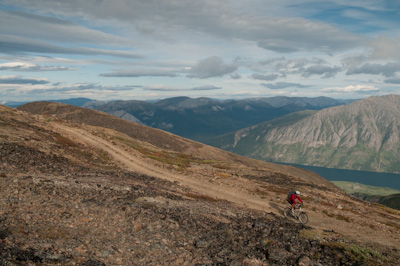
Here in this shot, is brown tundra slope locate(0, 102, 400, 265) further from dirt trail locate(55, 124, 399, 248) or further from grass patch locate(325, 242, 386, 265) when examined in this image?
dirt trail locate(55, 124, 399, 248)

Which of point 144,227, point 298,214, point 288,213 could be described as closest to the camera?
point 144,227

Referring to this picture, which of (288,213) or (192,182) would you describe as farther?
(192,182)

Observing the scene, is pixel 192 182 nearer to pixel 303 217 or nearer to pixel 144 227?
pixel 303 217

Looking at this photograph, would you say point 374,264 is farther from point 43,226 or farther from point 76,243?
point 43,226

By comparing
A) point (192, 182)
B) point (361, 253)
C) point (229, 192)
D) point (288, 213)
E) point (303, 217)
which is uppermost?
point (361, 253)

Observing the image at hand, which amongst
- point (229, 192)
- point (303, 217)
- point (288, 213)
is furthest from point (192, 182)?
point (303, 217)

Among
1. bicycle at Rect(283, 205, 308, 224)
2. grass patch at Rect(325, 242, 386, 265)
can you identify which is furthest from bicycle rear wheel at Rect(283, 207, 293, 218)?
grass patch at Rect(325, 242, 386, 265)

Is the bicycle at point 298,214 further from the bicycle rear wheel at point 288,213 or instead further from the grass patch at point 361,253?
the grass patch at point 361,253

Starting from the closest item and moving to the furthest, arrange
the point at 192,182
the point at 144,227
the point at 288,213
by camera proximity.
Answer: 1. the point at 144,227
2. the point at 288,213
3. the point at 192,182

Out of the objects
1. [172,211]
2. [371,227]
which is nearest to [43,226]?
[172,211]

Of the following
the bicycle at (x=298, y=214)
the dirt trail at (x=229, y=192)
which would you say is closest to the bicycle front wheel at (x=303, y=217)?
the bicycle at (x=298, y=214)

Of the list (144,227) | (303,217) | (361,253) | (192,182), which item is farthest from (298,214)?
(192,182)

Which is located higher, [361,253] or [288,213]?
[361,253]

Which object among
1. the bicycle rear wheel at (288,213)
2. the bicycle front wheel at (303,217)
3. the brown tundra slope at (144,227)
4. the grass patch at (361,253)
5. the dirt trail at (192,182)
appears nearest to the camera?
the brown tundra slope at (144,227)
